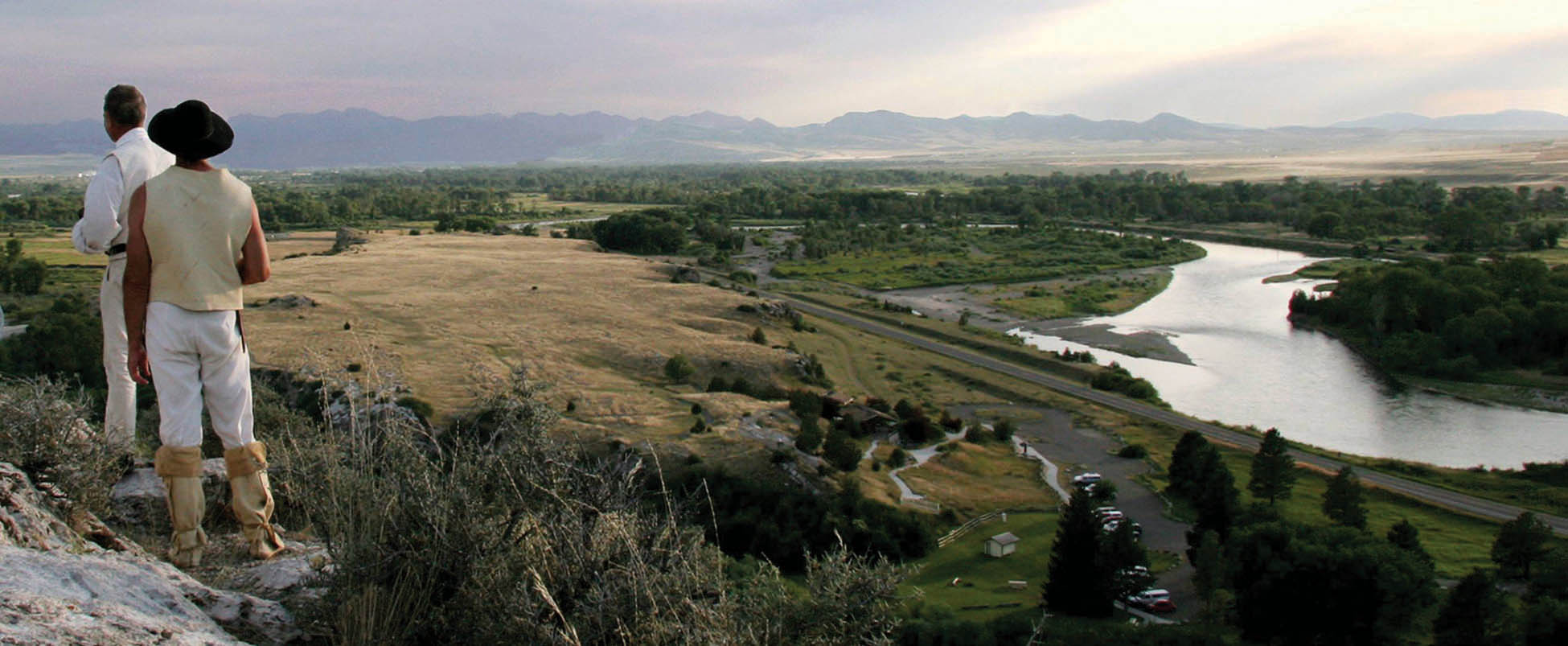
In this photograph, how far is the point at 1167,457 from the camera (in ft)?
106

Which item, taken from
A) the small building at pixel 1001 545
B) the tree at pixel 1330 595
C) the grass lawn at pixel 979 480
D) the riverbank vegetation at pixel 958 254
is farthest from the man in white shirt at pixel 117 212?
the riverbank vegetation at pixel 958 254

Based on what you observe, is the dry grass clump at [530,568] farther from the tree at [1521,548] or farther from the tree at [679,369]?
the tree at [679,369]

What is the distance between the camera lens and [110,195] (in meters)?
4.97

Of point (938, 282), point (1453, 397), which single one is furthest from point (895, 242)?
point (1453, 397)

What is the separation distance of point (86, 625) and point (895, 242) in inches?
3583

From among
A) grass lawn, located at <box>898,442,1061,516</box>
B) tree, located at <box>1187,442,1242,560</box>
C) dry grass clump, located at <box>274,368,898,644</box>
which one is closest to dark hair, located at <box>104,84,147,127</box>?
dry grass clump, located at <box>274,368,898,644</box>

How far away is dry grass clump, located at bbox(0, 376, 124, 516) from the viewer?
15.3 ft

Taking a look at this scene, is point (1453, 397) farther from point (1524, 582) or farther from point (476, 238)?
point (476, 238)

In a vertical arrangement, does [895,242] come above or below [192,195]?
below

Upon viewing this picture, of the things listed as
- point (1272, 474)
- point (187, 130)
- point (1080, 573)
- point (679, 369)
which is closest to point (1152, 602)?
point (1080, 573)

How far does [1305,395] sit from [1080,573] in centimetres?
2717

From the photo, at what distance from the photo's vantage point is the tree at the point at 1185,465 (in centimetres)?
2784

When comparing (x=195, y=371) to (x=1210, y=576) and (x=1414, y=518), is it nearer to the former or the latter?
(x=1210, y=576)

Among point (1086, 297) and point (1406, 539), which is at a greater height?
point (1086, 297)
